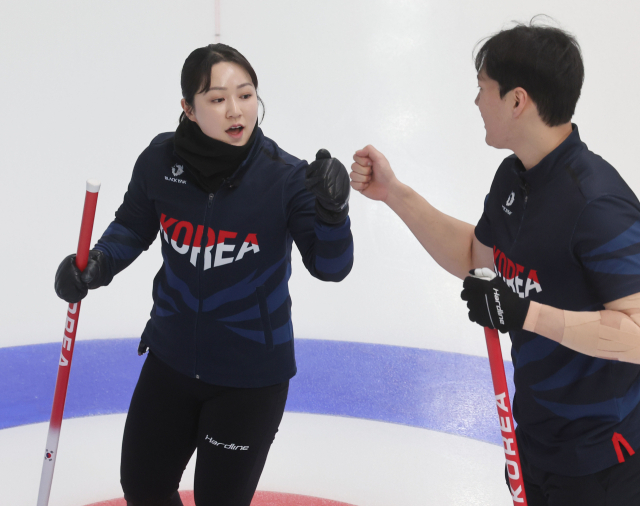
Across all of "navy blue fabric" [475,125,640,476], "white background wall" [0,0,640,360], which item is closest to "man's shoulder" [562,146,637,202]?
"navy blue fabric" [475,125,640,476]

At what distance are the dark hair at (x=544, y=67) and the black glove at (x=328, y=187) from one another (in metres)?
0.42

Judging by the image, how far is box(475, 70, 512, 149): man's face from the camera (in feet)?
5.40

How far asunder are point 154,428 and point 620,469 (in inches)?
45.4

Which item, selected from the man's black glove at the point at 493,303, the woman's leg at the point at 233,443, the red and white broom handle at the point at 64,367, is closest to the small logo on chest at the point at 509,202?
the man's black glove at the point at 493,303

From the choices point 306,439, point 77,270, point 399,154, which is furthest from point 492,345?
point 399,154

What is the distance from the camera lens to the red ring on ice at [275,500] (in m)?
2.75

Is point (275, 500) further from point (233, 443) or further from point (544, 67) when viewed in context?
point (544, 67)

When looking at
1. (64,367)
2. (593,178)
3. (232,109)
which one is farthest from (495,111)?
(64,367)

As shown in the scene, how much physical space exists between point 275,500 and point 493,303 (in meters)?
1.64

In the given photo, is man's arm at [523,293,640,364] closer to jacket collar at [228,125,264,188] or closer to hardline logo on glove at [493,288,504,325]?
hardline logo on glove at [493,288,504,325]

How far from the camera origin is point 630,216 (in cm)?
146

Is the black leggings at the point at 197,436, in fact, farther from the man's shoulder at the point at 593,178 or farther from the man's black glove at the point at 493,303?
the man's shoulder at the point at 593,178

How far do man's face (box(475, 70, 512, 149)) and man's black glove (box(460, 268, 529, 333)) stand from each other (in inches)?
13.4

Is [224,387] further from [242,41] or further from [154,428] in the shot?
[242,41]
